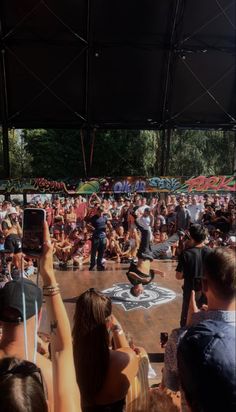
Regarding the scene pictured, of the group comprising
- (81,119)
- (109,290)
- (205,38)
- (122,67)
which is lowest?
(109,290)

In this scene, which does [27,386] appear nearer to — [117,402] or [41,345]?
[117,402]

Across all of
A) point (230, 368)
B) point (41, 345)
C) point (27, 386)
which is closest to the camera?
point (27, 386)

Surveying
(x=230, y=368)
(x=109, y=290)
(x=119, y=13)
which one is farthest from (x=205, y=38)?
(x=230, y=368)

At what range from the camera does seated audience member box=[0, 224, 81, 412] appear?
1.41m

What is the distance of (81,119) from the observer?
610 inches

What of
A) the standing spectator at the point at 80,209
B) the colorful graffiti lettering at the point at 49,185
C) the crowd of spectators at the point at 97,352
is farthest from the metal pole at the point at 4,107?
the crowd of spectators at the point at 97,352

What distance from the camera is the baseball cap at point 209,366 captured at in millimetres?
1585

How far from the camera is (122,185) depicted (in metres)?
16.9

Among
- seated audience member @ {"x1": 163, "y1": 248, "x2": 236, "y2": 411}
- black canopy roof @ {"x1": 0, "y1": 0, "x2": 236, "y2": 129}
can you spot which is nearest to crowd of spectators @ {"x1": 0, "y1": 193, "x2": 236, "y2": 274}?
black canopy roof @ {"x1": 0, "y1": 0, "x2": 236, "y2": 129}

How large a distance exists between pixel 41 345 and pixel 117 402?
0.74 metres

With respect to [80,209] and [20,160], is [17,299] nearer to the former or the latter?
[80,209]

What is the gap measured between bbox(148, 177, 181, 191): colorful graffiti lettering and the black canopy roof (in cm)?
207

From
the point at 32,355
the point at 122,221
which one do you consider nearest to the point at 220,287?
the point at 32,355

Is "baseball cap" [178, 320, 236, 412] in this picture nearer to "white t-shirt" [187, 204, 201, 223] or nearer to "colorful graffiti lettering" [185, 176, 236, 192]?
"white t-shirt" [187, 204, 201, 223]
